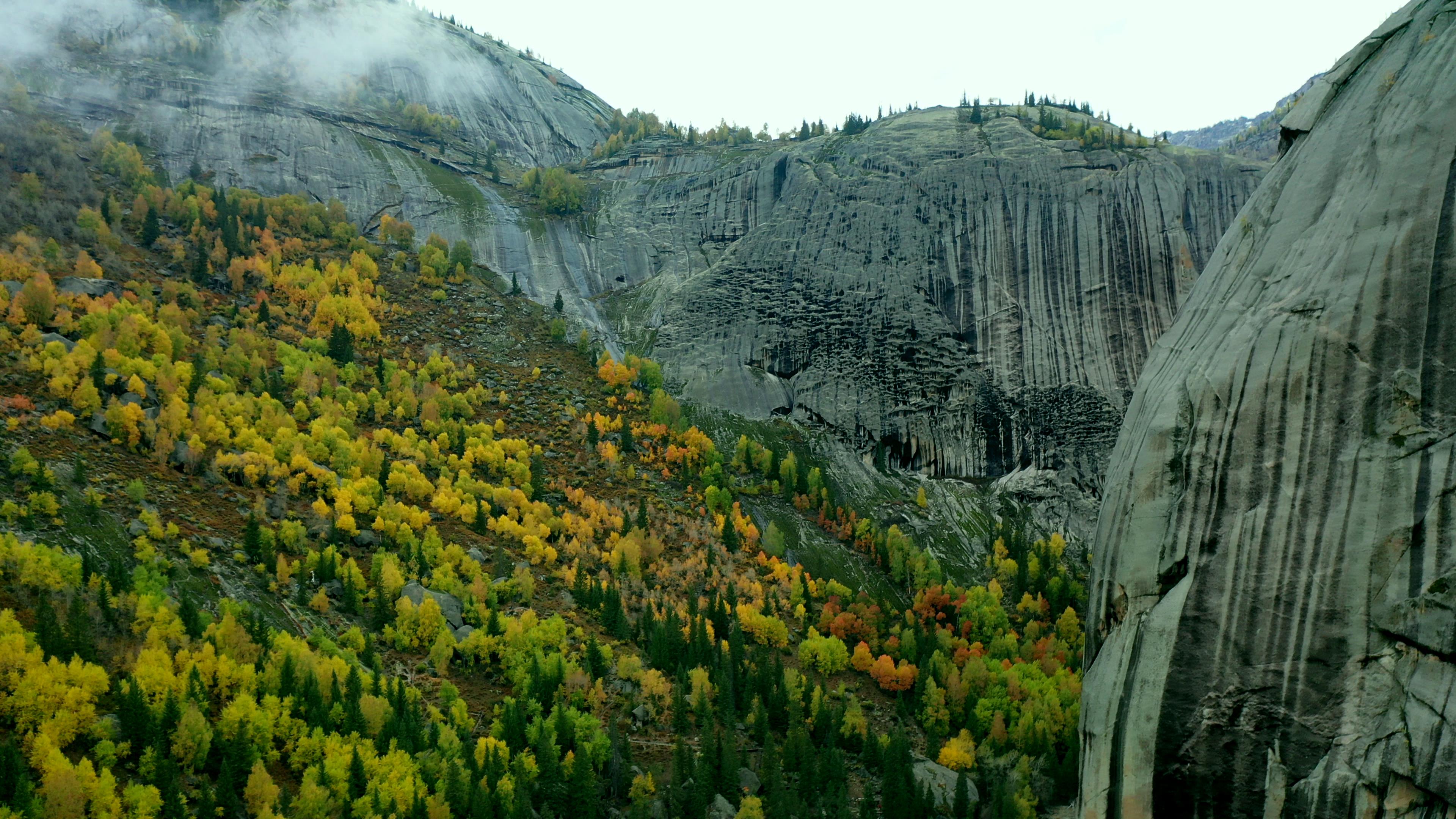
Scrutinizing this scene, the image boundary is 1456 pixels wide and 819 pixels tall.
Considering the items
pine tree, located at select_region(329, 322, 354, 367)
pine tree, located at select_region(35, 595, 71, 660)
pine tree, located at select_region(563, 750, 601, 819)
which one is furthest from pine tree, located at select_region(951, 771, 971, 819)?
pine tree, located at select_region(329, 322, 354, 367)

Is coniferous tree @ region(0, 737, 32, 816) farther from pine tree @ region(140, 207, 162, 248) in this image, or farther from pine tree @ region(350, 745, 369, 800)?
pine tree @ region(140, 207, 162, 248)

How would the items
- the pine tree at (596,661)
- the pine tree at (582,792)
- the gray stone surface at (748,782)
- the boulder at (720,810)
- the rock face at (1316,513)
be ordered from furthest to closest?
1. the pine tree at (596,661)
2. the gray stone surface at (748,782)
3. the boulder at (720,810)
4. the pine tree at (582,792)
5. the rock face at (1316,513)

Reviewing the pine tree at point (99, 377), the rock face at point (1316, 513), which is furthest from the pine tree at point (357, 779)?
the pine tree at point (99, 377)

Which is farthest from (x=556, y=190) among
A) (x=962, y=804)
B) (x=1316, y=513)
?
(x=1316, y=513)

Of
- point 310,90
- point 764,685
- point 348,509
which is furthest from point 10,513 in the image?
point 310,90

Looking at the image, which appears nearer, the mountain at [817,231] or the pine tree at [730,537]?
the pine tree at [730,537]

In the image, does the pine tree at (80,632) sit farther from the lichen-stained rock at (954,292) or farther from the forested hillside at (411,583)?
the lichen-stained rock at (954,292)

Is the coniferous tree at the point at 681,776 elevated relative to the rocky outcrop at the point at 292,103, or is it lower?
lower

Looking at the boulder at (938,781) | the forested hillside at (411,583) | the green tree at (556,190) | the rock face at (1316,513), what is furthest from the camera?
the green tree at (556,190)
